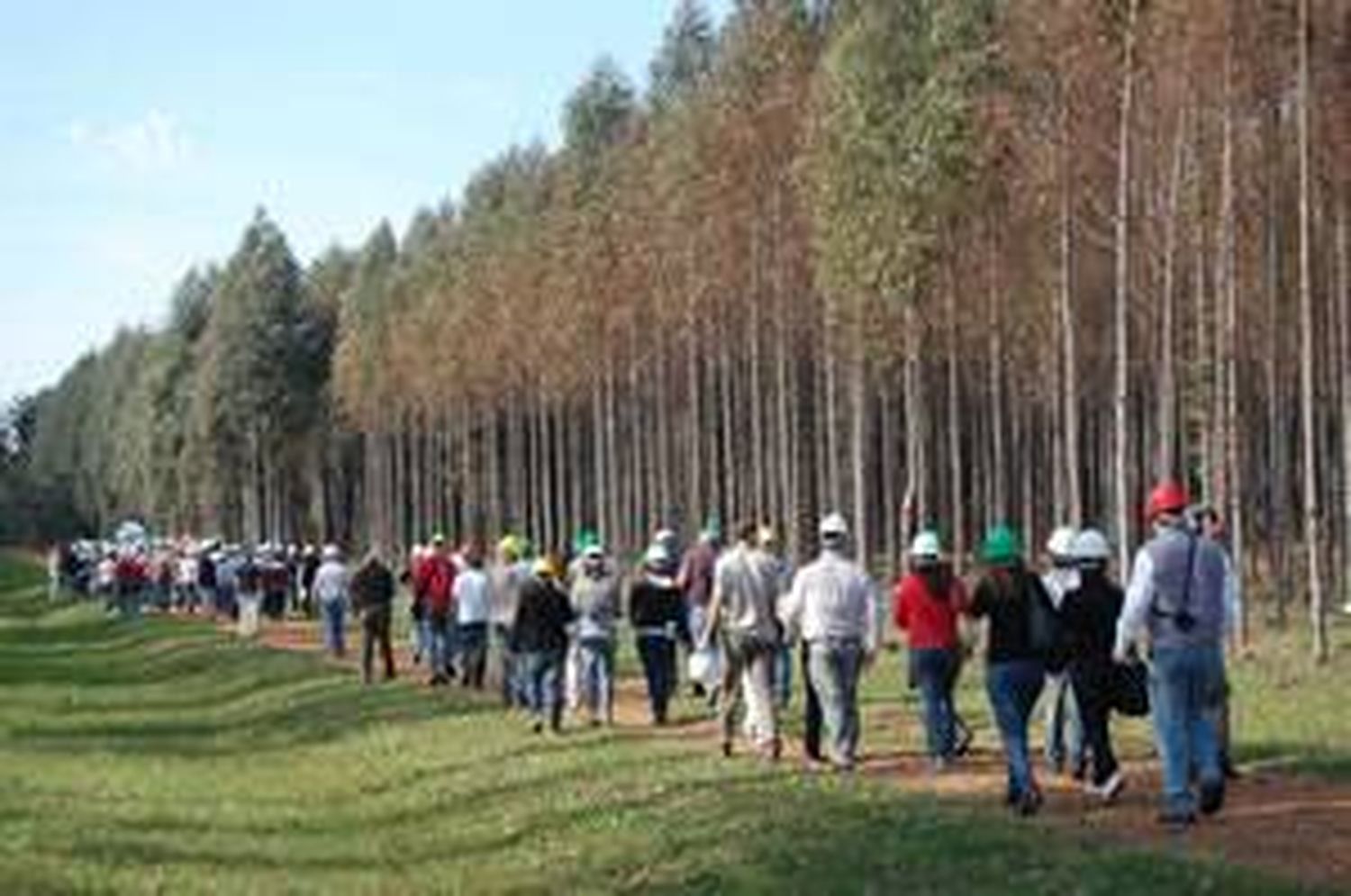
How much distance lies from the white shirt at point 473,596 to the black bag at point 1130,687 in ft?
56.0

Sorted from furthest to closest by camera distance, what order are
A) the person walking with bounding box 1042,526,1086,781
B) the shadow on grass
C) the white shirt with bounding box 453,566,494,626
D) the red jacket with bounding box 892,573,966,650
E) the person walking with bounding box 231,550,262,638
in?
the person walking with bounding box 231,550,262,638 < the white shirt with bounding box 453,566,494,626 < the shadow on grass < the red jacket with bounding box 892,573,966,650 < the person walking with bounding box 1042,526,1086,781

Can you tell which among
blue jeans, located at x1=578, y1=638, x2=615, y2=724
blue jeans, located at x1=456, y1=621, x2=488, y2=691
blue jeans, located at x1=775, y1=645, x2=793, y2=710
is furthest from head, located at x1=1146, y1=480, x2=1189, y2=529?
blue jeans, located at x1=456, y1=621, x2=488, y2=691

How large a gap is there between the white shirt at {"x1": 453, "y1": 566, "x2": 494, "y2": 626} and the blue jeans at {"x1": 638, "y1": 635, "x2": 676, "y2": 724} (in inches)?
210

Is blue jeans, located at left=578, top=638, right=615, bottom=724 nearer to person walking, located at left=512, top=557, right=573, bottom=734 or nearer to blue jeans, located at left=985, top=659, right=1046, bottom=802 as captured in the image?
person walking, located at left=512, top=557, right=573, bottom=734

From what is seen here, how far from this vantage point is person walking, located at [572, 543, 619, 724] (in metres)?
30.9

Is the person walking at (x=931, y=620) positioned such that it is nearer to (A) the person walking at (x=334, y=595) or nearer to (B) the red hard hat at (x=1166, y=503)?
(B) the red hard hat at (x=1166, y=503)

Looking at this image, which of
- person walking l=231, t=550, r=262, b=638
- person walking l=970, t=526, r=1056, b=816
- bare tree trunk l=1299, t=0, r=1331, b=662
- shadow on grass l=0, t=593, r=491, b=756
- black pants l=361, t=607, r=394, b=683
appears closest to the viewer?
person walking l=970, t=526, r=1056, b=816

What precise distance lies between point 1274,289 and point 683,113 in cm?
1987

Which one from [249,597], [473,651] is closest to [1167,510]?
[473,651]

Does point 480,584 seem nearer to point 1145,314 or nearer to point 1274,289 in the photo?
point 1274,289

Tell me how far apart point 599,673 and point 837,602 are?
28.7ft

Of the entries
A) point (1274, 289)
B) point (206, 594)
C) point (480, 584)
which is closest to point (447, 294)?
point (206, 594)

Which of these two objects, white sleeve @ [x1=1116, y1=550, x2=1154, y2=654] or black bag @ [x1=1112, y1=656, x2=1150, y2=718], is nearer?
white sleeve @ [x1=1116, y1=550, x2=1154, y2=654]

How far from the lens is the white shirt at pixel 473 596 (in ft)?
120
